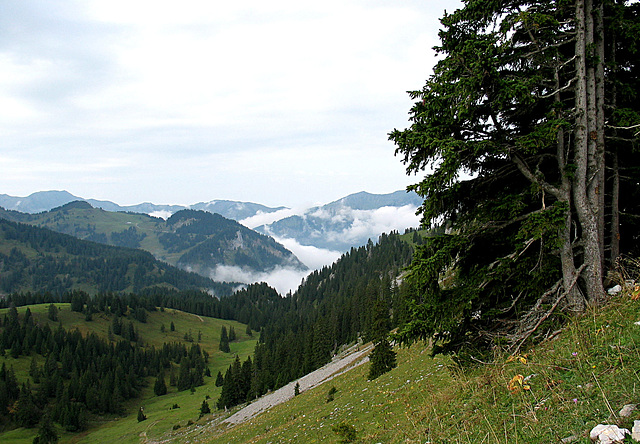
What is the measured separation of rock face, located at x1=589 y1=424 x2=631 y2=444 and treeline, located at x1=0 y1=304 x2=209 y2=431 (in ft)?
467

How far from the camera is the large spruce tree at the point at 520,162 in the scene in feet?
29.4

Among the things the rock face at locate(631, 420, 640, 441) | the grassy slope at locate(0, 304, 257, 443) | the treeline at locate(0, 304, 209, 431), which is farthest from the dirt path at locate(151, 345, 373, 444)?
the treeline at locate(0, 304, 209, 431)

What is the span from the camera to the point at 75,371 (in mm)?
139000

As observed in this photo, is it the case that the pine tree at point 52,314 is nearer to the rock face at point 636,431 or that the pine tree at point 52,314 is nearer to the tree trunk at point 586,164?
the tree trunk at point 586,164

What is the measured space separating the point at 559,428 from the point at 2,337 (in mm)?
213238

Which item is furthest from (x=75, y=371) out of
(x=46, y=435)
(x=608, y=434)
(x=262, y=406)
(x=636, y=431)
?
(x=636, y=431)

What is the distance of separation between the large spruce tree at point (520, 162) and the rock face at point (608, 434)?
179 inches

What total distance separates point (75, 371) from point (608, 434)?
176 meters

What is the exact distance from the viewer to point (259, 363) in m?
111

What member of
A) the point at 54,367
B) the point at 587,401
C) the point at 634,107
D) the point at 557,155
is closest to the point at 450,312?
the point at 587,401

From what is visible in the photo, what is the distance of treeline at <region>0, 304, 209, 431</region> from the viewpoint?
11481 centimetres

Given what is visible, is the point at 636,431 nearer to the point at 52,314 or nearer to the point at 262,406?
the point at 262,406

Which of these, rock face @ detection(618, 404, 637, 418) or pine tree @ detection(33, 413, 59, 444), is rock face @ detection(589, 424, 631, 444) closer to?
rock face @ detection(618, 404, 637, 418)

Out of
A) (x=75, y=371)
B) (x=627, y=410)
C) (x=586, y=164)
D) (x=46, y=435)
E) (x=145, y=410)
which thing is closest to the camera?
(x=627, y=410)
